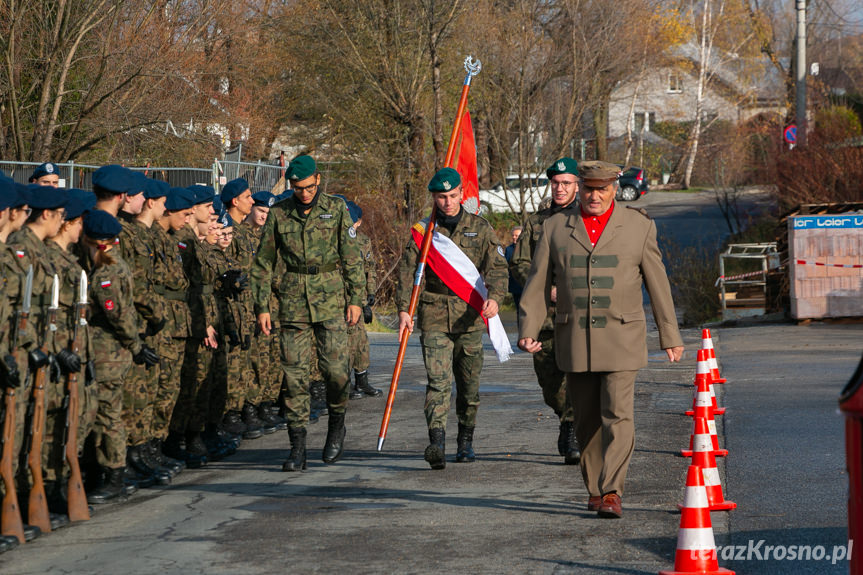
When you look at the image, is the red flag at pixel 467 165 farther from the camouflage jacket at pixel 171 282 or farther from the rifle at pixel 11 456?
the rifle at pixel 11 456

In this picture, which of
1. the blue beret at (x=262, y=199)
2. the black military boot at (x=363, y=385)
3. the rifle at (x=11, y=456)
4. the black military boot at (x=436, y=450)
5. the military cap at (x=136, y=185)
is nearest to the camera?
the rifle at (x=11, y=456)

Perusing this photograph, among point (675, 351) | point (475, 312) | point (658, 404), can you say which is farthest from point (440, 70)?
point (675, 351)

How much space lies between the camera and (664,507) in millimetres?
7410

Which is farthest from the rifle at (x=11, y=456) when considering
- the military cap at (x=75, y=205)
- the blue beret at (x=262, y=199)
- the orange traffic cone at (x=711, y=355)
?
the orange traffic cone at (x=711, y=355)

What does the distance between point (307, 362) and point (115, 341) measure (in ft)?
5.35

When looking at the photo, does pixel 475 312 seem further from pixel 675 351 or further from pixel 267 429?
pixel 267 429

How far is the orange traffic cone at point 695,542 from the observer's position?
5.61 m

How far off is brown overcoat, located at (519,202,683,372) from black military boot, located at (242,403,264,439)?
4.43m

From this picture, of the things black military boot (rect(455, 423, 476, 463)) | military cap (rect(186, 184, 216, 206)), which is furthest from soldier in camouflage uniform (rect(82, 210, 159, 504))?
black military boot (rect(455, 423, 476, 463))

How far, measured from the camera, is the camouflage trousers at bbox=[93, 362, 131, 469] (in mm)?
8172

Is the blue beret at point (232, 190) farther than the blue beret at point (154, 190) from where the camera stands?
Yes

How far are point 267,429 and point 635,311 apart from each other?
5.08 m

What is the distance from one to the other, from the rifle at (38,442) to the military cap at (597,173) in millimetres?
3205

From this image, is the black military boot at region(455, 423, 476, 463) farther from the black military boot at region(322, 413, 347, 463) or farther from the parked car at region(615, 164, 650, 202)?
the parked car at region(615, 164, 650, 202)
